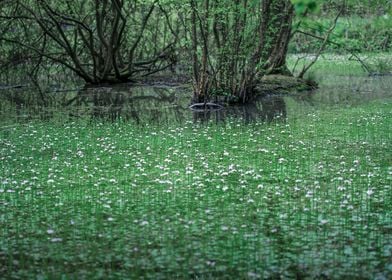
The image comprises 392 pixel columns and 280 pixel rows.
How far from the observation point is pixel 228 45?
20.6m

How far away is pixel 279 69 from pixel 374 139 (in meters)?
13.6

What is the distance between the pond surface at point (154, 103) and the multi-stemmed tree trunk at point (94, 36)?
54.2 inches

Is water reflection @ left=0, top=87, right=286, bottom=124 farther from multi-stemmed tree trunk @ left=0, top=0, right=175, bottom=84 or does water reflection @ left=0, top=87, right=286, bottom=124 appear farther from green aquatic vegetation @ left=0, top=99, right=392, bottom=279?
green aquatic vegetation @ left=0, top=99, right=392, bottom=279

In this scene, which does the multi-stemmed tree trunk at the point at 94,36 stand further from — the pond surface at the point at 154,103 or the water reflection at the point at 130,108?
the water reflection at the point at 130,108

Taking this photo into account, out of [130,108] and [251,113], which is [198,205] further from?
[130,108]

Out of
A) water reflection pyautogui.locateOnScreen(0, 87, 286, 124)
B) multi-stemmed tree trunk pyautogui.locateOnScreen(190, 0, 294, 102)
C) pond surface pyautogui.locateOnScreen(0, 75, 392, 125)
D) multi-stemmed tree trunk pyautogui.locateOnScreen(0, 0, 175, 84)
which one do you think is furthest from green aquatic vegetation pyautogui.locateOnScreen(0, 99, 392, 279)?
multi-stemmed tree trunk pyautogui.locateOnScreen(0, 0, 175, 84)

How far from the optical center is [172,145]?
13.6m

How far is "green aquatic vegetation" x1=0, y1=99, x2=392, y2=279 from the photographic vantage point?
6.48 m

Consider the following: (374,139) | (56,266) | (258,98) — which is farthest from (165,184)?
(258,98)

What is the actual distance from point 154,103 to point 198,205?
552 inches

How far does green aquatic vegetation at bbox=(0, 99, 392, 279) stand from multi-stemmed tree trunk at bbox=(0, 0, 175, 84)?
11.3 meters

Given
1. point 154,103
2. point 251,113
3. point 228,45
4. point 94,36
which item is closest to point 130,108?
point 154,103

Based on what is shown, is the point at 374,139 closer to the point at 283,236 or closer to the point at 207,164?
the point at 207,164

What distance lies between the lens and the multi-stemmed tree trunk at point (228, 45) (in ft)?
64.7
